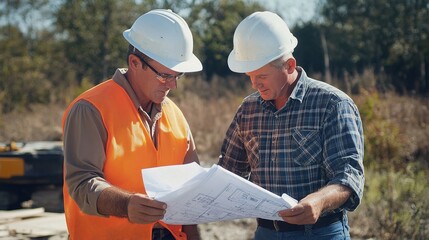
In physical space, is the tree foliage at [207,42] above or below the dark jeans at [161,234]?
below

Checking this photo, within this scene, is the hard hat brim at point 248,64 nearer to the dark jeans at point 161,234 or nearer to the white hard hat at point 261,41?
the white hard hat at point 261,41

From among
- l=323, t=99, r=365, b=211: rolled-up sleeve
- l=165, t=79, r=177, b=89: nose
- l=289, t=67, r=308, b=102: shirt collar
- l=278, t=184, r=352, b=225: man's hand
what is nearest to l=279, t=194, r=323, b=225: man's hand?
l=278, t=184, r=352, b=225: man's hand

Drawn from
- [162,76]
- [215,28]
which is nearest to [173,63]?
[162,76]

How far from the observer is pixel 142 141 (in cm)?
349

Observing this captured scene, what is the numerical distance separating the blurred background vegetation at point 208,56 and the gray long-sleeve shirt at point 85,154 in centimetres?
841

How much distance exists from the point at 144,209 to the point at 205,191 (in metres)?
0.28

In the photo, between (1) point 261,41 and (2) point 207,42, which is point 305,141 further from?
(2) point 207,42

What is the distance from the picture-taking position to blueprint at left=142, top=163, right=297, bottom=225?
288 cm

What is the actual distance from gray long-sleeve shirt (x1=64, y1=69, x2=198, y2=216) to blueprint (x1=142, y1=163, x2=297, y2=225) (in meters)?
0.37

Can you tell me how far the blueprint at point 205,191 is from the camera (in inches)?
113

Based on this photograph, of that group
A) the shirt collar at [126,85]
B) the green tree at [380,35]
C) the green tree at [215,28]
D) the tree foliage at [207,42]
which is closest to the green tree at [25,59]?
the tree foliage at [207,42]

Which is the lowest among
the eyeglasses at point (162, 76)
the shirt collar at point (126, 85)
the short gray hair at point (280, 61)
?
the shirt collar at point (126, 85)

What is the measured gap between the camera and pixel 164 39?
353 centimetres

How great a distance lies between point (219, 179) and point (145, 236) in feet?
2.68
